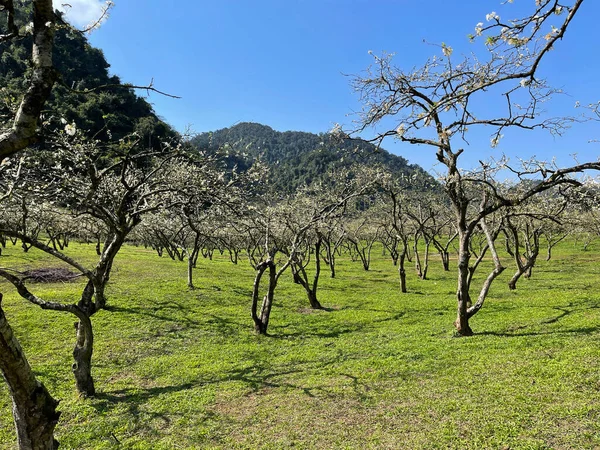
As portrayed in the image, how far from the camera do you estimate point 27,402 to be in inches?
177

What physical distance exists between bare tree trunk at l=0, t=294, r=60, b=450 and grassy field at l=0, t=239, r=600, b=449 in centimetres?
229

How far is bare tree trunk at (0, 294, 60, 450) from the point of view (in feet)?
13.7

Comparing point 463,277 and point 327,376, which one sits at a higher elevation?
point 463,277

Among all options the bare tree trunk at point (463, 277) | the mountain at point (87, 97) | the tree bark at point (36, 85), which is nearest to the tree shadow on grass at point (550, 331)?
the bare tree trunk at point (463, 277)

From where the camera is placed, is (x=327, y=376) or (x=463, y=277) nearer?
(x=327, y=376)

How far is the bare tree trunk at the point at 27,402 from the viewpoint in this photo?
165 inches

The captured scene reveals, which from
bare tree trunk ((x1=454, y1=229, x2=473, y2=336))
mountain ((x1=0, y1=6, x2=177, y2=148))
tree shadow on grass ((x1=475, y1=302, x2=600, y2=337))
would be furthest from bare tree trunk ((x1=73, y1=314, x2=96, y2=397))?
tree shadow on grass ((x1=475, y1=302, x2=600, y2=337))

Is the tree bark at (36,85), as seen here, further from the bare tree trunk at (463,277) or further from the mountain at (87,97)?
the bare tree trunk at (463,277)

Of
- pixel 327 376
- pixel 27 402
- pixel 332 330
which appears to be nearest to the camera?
pixel 27 402

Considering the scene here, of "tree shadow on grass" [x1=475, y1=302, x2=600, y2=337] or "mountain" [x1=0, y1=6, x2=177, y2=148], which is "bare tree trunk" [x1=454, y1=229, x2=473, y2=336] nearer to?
"tree shadow on grass" [x1=475, y1=302, x2=600, y2=337]

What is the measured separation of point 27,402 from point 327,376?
21.3 feet

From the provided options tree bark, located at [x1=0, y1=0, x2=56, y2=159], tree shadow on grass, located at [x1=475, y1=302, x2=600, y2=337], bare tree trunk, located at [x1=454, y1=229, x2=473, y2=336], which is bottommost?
tree shadow on grass, located at [x1=475, y1=302, x2=600, y2=337]

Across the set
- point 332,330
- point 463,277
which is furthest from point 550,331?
point 332,330

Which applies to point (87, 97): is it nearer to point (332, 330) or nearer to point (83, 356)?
point (332, 330)
